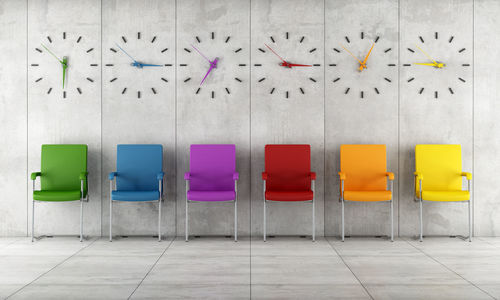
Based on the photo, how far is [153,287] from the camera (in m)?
3.13

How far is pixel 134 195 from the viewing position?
449 cm

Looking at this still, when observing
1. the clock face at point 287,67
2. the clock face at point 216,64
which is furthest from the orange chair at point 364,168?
the clock face at point 216,64

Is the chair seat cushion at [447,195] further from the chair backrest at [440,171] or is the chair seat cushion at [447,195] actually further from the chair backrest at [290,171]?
the chair backrest at [290,171]

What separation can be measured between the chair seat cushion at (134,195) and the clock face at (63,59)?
5.13ft

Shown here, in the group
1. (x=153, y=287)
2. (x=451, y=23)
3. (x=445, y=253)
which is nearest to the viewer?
(x=153, y=287)

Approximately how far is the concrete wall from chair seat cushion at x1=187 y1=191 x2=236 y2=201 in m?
0.60

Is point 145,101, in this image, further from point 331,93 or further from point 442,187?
point 442,187

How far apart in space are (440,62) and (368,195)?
2038 millimetres

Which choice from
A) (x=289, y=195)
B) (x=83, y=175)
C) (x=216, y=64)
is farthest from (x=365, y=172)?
(x=83, y=175)

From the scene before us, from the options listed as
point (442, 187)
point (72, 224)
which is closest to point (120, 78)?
point (72, 224)

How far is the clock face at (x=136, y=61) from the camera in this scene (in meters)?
5.09

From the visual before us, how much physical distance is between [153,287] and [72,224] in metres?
2.47

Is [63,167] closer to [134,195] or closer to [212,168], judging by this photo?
[134,195]

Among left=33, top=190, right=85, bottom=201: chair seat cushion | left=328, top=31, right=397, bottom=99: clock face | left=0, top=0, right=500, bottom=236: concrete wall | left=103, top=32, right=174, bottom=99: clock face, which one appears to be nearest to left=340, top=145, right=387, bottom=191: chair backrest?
left=0, top=0, right=500, bottom=236: concrete wall
